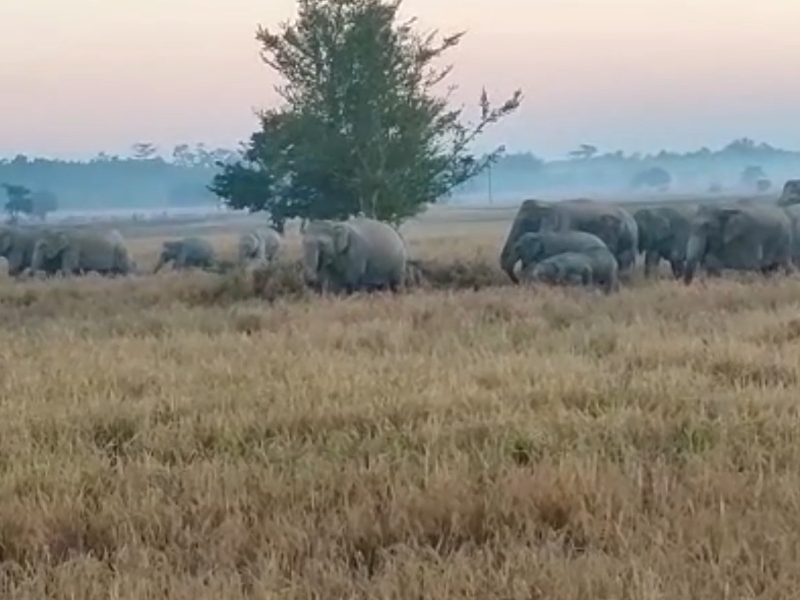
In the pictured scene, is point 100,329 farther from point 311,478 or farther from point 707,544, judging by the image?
point 707,544

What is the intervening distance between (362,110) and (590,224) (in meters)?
5.19

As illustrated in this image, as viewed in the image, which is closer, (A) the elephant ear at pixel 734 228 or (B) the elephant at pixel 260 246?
(A) the elephant ear at pixel 734 228

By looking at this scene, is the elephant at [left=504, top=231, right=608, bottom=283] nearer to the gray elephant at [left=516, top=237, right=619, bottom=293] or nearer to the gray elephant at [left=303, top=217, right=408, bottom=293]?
the gray elephant at [left=516, top=237, right=619, bottom=293]

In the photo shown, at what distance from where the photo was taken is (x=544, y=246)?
69.5ft

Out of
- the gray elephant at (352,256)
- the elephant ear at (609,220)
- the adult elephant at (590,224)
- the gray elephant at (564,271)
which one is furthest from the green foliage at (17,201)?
the gray elephant at (564,271)

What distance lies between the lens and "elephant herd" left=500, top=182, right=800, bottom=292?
2012 cm

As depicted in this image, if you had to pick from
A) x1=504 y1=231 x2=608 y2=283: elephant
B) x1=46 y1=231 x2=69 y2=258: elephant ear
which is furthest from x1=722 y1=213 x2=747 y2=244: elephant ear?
x1=46 y1=231 x2=69 y2=258: elephant ear

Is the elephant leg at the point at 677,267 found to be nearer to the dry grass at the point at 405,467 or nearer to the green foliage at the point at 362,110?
the green foliage at the point at 362,110

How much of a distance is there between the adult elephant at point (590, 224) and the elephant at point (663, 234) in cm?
42

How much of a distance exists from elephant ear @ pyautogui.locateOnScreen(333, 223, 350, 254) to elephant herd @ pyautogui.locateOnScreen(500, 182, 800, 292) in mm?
2548

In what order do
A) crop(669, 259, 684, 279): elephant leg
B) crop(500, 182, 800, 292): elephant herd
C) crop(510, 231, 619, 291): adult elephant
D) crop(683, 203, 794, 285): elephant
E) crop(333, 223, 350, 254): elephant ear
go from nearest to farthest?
crop(510, 231, 619, 291): adult elephant < crop(500, 182, 800, 292): elephant herd < crop(333, 223, 350, 254): elephant ear < crop(683, 203, 794, 285): elephant < crop(669, 259, 684, 279): elephant leg

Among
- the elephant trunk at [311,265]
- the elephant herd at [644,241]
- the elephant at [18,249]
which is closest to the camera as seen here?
the elephant trunk at [311,265]

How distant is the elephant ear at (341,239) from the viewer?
20.8m

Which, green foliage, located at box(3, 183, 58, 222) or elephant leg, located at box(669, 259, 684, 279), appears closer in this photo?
elephant leg, located at box(669, 259, 684, 279)
